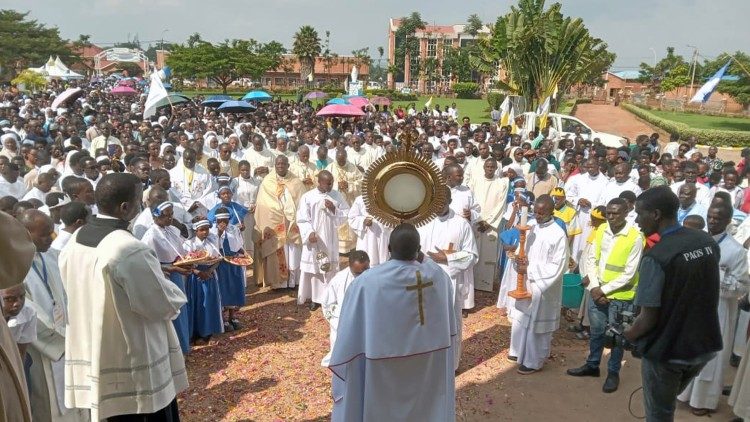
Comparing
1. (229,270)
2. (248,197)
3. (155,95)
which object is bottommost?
(229,270)

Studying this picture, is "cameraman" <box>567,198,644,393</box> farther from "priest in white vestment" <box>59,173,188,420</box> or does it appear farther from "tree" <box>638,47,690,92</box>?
"tree" <box>638,47,690,92</box>

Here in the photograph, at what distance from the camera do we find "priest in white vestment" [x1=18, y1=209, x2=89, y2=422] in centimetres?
396

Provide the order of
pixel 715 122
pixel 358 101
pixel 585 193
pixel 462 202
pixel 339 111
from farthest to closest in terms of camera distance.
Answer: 1. pixel 715 122
2. pixel 358 101
3. pixel 339 111
4. pixel 585 193
5. pixel 462 202

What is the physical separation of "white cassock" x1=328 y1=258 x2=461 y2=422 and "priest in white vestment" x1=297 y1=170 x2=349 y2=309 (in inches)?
163

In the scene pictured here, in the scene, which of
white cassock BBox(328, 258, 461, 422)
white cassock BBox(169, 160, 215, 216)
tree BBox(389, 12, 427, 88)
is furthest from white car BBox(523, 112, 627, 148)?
tree BBox(389, 12, 427, 88)

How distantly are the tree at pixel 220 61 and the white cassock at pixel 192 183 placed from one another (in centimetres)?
4498

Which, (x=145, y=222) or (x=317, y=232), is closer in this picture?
→ (x=145, y=222)

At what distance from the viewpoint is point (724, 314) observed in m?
5.57

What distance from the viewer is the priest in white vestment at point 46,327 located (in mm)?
3959

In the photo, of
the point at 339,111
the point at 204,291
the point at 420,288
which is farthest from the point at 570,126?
the point at 420,288

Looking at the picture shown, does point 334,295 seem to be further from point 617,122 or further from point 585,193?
point 617,122

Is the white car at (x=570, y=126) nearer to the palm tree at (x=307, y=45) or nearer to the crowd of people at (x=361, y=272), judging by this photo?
the crowd of people at (x=361, y=272)

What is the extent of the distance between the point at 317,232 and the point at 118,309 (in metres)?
5.02

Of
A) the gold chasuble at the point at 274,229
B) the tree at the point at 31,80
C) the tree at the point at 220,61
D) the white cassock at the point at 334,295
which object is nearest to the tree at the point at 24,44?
the tree at the point at 220,61
